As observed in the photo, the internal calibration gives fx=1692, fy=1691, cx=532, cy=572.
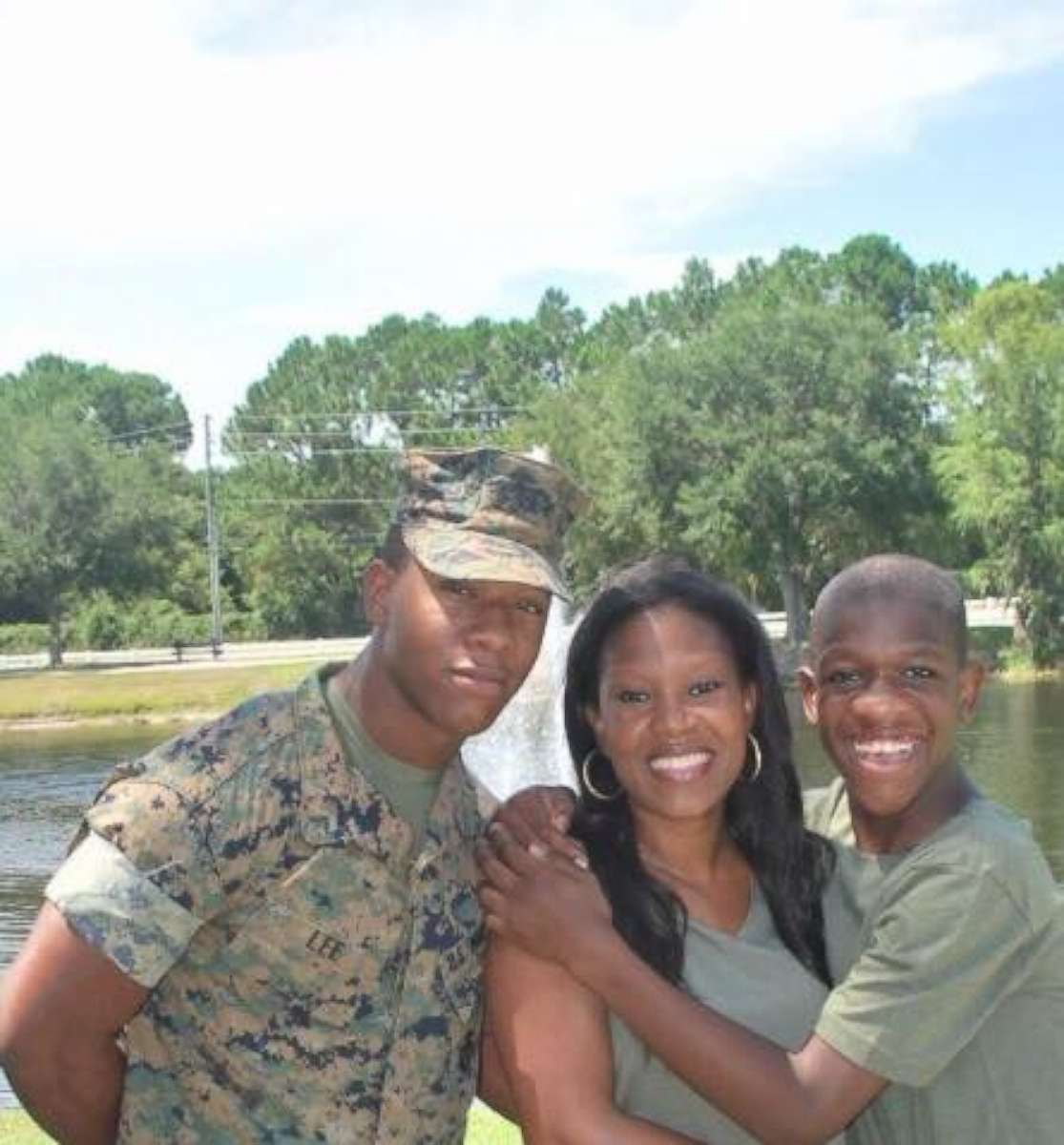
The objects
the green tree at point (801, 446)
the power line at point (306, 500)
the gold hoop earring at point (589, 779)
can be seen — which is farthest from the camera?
the power line at point (306, 500)

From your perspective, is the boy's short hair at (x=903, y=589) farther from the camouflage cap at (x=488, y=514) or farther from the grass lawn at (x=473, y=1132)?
the grass lawn at (x=473, y=1132)

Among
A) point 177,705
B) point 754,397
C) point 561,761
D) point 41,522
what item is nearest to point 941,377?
point 754,397

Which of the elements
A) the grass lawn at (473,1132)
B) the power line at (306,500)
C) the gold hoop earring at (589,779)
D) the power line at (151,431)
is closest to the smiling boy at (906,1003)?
the gold hoop earring at (589,779)

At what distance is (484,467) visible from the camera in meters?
3.07

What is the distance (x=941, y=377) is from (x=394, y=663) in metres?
46.9

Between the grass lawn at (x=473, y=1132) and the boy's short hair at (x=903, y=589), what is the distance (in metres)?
4.26

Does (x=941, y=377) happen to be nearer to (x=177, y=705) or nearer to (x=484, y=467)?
(x=177, y=705)

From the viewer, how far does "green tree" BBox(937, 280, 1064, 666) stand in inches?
1646

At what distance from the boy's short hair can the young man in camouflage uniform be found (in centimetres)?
59

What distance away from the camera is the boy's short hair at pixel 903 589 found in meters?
3.15

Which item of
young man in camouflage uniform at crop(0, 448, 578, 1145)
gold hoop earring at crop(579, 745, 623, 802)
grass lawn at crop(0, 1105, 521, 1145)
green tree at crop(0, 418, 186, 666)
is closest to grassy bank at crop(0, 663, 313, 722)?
green tree at crop(0, 418, 186, 666)

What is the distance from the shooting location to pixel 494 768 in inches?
492

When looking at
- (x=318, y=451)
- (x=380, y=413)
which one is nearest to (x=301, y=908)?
(x=318, y=451)

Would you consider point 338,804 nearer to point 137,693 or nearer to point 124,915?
point 124,915
